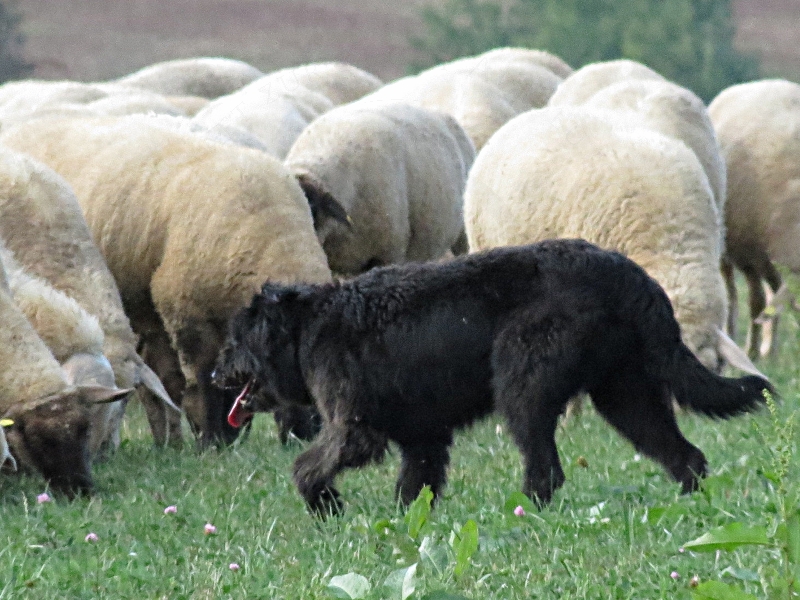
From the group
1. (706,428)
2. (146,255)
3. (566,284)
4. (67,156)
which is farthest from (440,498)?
(67,156)

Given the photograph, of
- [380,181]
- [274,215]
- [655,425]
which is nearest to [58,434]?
[274,215]

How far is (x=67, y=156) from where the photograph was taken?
777cm

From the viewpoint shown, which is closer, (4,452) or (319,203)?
(4,452)

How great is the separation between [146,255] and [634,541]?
12.4ft

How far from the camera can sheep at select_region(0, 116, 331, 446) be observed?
273 inches

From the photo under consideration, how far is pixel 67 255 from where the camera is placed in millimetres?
6629

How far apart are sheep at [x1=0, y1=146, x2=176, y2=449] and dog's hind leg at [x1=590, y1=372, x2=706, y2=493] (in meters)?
2.27

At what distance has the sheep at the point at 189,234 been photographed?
6.93 m

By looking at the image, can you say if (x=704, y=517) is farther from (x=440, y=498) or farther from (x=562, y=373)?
(x=440, y=498)

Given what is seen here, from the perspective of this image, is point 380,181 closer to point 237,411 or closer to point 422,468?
point 237,411

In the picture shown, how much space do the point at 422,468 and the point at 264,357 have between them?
0.66m

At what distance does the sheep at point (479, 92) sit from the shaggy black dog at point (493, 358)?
556 cm

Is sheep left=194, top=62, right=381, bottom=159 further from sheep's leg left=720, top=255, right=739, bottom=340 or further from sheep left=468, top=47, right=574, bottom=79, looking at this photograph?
sheep's leg left=720, top=255, right=739, bottom=340

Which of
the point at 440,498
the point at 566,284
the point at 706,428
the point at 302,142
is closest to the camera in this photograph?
the point at 566,284
